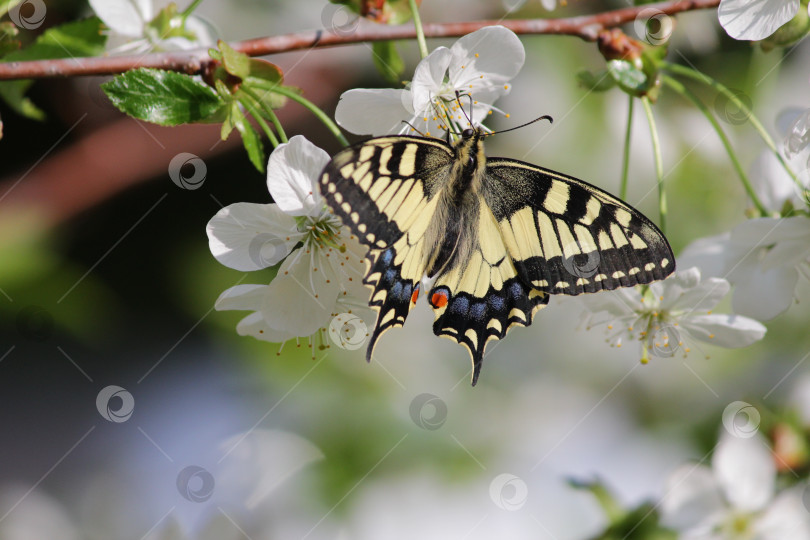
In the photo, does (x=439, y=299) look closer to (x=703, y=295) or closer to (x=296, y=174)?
(x=296, y=174)

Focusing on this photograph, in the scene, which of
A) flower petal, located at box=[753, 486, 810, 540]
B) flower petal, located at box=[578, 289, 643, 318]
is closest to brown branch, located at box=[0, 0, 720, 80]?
flower petal, located at box=[578, 289, 643, 318]

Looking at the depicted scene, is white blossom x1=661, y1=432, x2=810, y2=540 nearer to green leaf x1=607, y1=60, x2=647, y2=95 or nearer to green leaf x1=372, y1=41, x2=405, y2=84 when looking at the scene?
green leaf x1=607, y1=60, x2=647, y2=95

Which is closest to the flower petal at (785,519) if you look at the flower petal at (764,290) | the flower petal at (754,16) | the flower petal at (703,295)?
the flower petal at (764,290)

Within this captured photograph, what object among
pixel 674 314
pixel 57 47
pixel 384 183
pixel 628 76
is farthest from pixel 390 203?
pixel 57 47

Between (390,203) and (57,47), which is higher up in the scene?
(390,203)

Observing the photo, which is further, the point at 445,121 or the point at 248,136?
the point at 445,121

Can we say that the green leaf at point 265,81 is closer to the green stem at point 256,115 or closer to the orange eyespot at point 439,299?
the green stem at point 256,115

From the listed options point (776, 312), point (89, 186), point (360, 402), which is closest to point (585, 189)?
point (776, 312)
